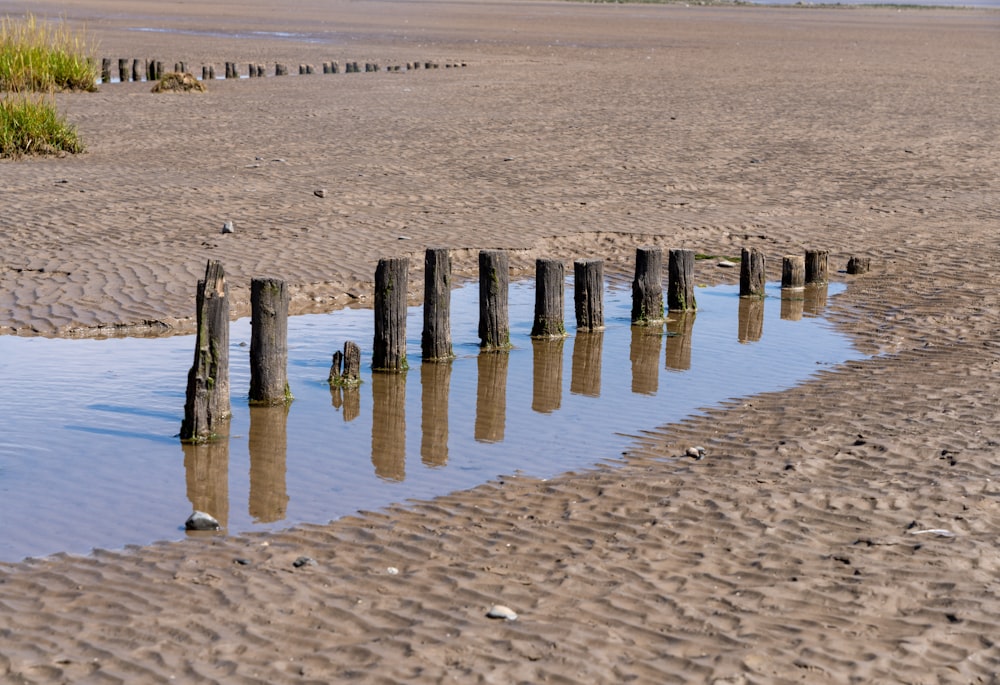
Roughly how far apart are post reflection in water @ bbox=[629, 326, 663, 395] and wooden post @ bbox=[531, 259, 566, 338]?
25.9 inches

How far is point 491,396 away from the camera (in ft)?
31.4

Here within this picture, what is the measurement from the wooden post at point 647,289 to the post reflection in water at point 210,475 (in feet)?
13.9

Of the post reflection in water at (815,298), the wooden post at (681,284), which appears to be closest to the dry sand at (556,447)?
the post reflection in water at (815,298)

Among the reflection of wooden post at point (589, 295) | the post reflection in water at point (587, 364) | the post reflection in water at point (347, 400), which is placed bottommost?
the post reflection in water at point (347, 400)

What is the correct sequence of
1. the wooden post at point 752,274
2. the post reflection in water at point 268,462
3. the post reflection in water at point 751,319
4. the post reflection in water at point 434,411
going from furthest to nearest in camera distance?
the wooden post at point 752,274 < the post reflection in water at point 751,319 < the post reflection in water at point 434,411 < the post reflection in water at point 268,462

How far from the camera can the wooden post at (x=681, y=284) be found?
467 inches

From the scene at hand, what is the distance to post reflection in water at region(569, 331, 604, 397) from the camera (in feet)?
32.3

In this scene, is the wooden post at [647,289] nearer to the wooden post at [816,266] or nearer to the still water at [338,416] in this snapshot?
the still water at [338,416]

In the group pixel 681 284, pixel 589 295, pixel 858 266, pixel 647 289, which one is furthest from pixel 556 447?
pixel 858 266

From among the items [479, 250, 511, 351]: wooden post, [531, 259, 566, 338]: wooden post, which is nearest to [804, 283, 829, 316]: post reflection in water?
[531, 259, 566, 338]: wooden post

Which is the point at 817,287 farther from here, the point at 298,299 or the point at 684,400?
the point at 298,299

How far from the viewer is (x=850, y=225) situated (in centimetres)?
1562

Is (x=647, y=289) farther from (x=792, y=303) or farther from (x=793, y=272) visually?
(x=793, y=272)

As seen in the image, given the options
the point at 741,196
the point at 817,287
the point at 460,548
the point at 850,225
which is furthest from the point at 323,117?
the point at 460,548
